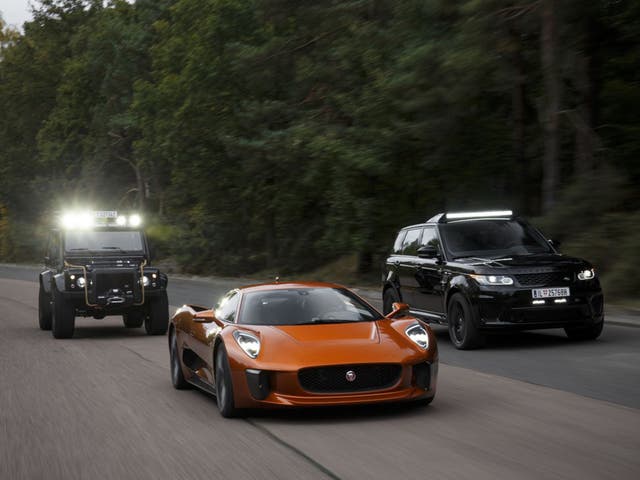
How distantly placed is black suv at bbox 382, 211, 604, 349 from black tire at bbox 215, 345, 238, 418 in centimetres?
524

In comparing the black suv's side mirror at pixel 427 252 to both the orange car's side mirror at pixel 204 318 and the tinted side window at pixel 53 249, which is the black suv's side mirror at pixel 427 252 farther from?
the tinted side window at pixel 53 249

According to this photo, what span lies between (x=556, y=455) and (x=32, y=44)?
81764mm

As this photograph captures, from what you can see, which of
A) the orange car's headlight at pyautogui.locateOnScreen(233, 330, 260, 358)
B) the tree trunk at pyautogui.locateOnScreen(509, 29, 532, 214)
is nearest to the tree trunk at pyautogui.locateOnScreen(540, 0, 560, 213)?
the tree trunk at pyautogui.locateOnScreen(509, 29, 532, 214)

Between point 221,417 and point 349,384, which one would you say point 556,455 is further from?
point 221,417

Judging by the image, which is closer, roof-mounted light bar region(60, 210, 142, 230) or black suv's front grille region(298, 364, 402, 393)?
black suv's front grille region(298, 364, 402, 393)

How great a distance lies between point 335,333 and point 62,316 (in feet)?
31.9

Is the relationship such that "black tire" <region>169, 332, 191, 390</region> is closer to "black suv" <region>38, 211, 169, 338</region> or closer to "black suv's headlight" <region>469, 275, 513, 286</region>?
"black suv's headlight" <region>469, 275, 513, 286</region>

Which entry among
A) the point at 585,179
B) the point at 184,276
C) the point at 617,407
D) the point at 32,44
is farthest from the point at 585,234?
the point at 32,44

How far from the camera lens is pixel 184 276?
49125 mm

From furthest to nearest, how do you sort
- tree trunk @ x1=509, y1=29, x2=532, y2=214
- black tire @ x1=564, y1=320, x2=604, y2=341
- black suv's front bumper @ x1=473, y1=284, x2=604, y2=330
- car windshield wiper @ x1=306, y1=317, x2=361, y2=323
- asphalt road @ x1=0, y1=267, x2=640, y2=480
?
tree trunk @ x1=509, y1=29, x2=532, y2=214
black tire @ x1=564, y1=320, x2=604, y2=341
black suv's front bumper @ x1=473, y1=284, x2=604, y2=330
car windshield wiper @ x1=306, y1=317, x2=361, y2=323
asphalt road @ x1=0, y1=267, x2=640, y2=480

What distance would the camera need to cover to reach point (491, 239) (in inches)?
579

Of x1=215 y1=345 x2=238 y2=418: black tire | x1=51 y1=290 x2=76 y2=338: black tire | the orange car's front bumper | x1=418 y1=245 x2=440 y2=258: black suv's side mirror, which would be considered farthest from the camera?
x1=51 y1=290 x2=76 y2=338: black tire

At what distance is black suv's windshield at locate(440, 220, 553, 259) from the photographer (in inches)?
568

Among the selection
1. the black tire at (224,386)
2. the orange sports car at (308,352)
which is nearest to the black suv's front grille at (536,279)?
the orange sports car at (308,352)
